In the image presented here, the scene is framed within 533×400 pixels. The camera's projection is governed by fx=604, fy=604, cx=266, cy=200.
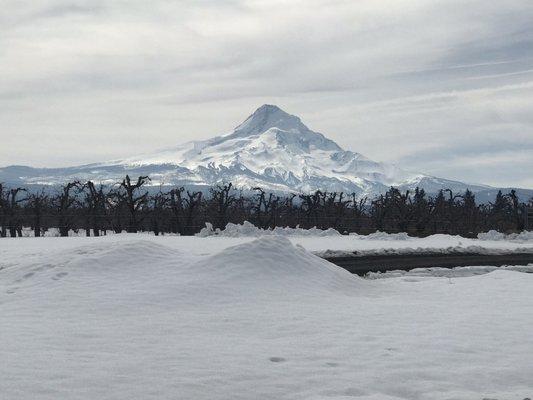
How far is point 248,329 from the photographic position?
859 centimetres

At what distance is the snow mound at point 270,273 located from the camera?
11.5 m

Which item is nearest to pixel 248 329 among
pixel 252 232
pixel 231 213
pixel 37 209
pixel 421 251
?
pixel 421 251

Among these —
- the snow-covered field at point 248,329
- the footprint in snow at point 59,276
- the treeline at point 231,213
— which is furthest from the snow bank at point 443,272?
the treeline at point 231,213

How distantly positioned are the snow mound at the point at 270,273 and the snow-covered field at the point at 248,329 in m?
0.04

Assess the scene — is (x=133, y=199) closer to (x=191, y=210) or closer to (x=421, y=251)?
(x=191, y=210)

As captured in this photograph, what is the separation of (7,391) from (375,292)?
895 centimetres

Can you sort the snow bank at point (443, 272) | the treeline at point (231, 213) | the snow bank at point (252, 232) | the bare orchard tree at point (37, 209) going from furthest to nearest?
1. the treeline at point (231, 213)
2. the bare orchard tree at point (37, 209)
3. the snow bank at point (252, 232)
4. the snow bank at point (443, 272)

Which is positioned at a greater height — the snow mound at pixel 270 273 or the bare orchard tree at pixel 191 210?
the bare orchard tree at pixel 191 210

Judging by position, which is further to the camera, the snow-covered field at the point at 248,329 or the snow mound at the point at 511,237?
the snow mound at the point at 511,237

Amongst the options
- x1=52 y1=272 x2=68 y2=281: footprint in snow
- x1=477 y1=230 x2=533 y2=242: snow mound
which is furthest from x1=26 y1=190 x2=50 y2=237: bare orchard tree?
x1=52 y1=272 x2=68 y2=281: footprint in snow

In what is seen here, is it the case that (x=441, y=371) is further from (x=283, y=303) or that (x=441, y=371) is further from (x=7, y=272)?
(x=7, y=272)

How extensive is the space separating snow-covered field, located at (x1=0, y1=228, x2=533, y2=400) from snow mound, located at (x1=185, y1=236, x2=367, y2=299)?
41mm

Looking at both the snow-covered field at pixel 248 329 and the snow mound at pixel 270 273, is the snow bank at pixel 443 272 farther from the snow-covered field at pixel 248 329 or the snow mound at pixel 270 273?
the snow mound at pixel 270 273

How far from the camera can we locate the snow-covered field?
6.02m
